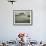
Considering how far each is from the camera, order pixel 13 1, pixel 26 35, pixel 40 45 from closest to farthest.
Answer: pixel 26 35 → pixel 40 45 → pixel 13 1

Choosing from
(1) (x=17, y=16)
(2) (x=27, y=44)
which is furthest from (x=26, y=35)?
(1) (x=17, y=16)

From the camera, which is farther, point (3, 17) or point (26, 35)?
point (3, 17)

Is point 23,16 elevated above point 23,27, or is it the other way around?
point 23,16

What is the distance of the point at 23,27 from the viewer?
4.83 meters

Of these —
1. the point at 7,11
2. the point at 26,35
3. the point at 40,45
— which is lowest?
the point at 40,45

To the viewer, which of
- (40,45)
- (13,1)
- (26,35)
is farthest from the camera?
(13,1)

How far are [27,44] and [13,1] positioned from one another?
88.6 inches

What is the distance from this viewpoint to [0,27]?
4852 millimetres

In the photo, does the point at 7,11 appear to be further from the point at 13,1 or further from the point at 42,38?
the point at 42,38

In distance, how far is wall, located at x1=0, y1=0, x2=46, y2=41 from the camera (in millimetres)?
4801

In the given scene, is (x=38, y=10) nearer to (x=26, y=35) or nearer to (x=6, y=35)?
(x=6, y=35)

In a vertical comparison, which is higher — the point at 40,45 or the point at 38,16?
the point at 38,16

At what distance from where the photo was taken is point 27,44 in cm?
303

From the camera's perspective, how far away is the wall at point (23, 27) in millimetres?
4801
